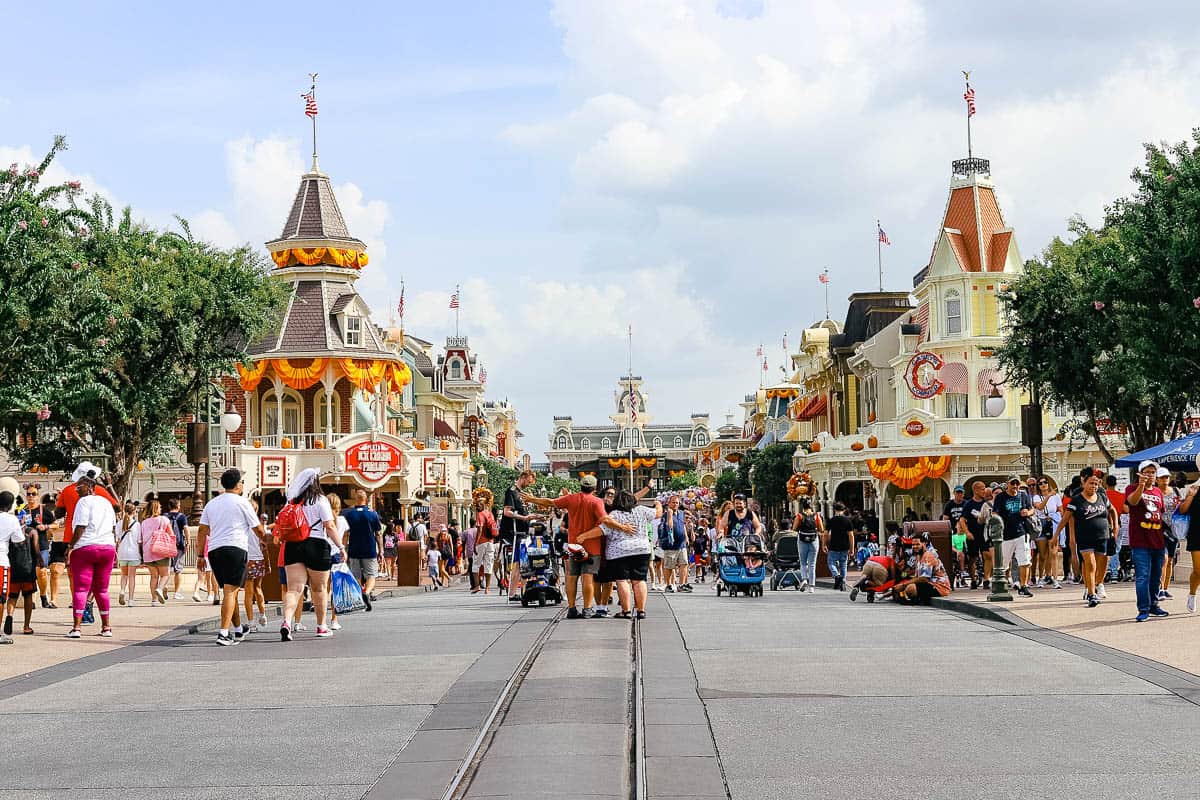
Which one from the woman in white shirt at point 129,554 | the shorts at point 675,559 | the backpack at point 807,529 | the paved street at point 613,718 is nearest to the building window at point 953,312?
the shorts at point 675,559

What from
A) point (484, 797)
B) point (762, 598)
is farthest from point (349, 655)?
point (762, 598)

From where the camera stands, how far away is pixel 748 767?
7293mm

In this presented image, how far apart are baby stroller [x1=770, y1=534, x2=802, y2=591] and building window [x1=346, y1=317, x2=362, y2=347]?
31478 mm

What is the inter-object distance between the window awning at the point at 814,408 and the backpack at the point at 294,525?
2345 inches

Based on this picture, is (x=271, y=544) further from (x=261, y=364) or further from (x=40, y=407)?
(x=261, y=364)

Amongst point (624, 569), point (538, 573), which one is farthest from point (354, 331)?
point (624, 569)

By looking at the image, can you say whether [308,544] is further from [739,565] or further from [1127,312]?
[1127,312]

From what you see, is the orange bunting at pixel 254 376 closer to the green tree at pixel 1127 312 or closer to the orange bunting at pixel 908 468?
the orange bunting at pixel 908 468

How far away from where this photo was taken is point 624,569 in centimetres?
1598

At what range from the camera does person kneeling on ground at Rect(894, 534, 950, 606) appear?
1956 centimetres

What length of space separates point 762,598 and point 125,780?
15.2m

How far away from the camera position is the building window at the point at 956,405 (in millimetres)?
51969

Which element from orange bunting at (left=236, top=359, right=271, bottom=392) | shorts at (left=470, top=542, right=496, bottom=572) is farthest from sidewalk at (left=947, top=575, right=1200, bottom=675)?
orange bunting at (left=236, top=359, right=271, bottom=392)

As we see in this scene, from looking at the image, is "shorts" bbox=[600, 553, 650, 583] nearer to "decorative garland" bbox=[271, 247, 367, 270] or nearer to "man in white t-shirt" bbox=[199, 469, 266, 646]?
"man in white t-shirt" bbox=[199, 469, 266, 646]
